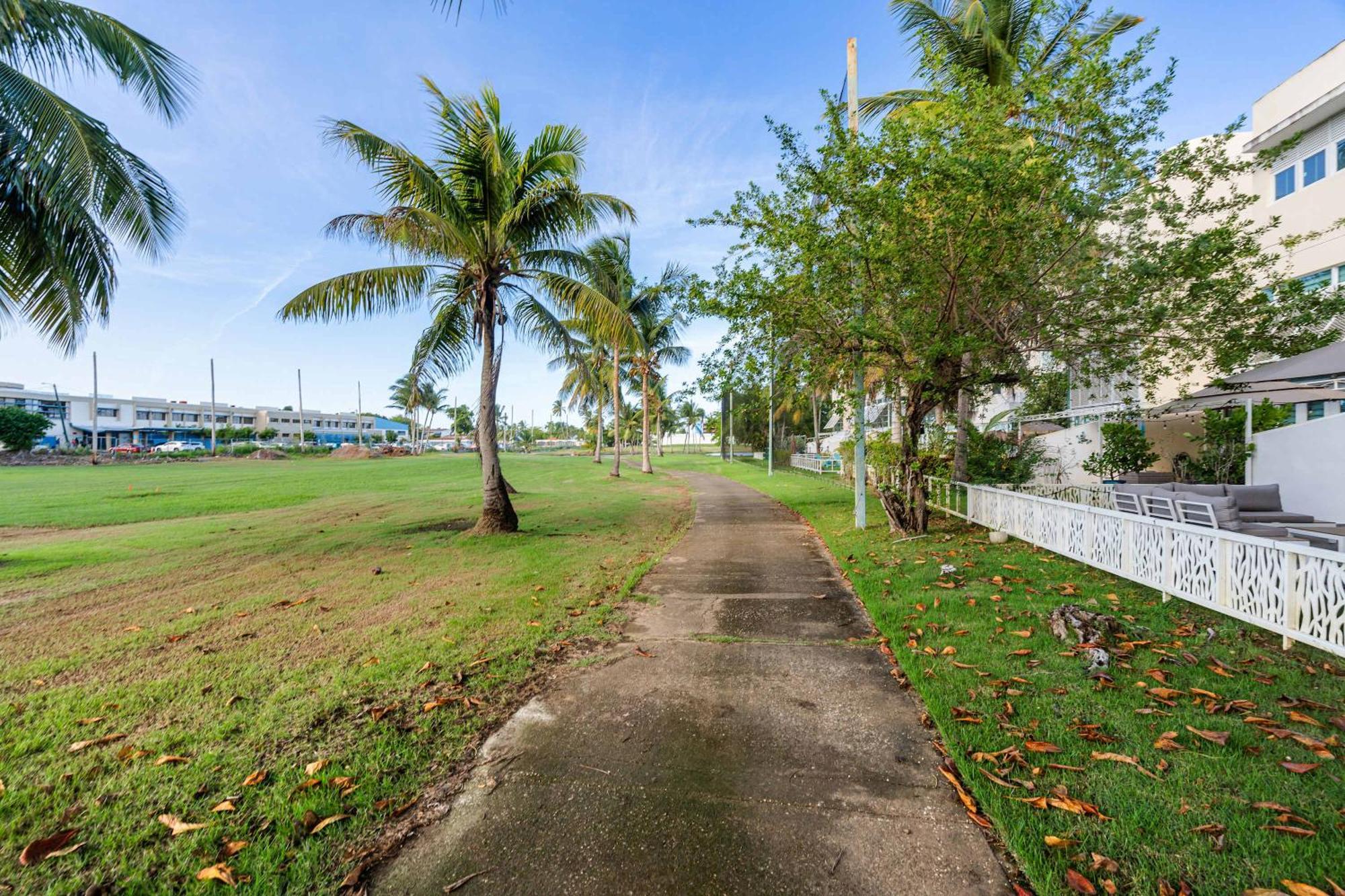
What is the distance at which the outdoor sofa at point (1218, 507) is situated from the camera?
263 inches

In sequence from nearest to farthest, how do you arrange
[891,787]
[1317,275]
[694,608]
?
[891,787] → [694,608] → [1317,275]

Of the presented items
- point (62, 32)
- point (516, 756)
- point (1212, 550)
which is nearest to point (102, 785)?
point (516, 756)

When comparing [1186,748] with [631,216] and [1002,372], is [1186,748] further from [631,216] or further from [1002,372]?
[631,216]

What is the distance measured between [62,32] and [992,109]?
11698mm

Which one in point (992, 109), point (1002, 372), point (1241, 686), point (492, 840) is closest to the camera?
point (492, 840)

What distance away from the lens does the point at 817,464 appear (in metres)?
28.0

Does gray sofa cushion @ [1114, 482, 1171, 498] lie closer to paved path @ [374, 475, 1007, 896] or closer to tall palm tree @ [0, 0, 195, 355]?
paved path @ [374, 475, 1007, 896]

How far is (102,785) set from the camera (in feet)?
8.72

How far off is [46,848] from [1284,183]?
2526 cm

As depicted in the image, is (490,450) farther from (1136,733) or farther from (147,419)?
(147,419)

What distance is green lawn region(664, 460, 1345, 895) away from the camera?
2.12 meters

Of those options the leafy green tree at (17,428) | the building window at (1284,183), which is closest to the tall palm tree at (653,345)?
the building window at (1284,183)

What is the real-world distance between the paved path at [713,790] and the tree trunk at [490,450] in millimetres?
6320

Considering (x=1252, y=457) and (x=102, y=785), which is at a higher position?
(x=1252, y=457)
